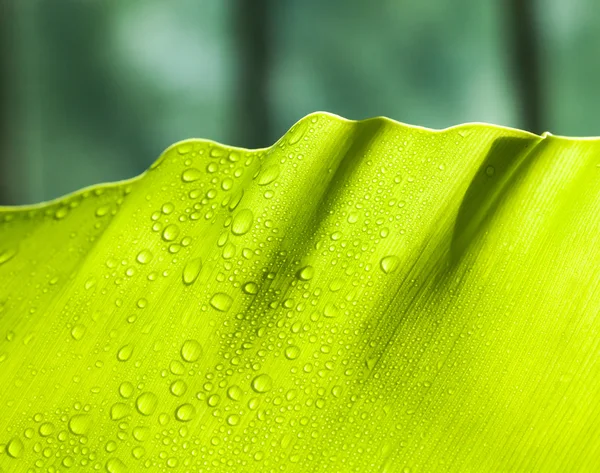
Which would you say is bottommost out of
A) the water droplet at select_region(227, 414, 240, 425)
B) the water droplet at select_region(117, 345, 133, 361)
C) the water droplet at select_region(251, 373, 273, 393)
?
the water droplet at select_region(227, 414, 240, 425)

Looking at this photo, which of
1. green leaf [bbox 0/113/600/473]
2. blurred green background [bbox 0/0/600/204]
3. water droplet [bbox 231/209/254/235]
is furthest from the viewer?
blurred green background [bbox 0/0/600/204]

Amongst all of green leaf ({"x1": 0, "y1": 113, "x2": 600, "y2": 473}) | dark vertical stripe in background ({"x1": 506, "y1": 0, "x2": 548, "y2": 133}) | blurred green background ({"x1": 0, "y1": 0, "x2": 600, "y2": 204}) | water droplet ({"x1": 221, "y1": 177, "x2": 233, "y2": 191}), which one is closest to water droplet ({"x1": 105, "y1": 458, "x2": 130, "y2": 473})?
green leaf ({"x1": 0, "y1": 113, "x2": 600, "y2": 473})


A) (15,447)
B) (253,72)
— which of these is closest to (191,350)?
(15,447)

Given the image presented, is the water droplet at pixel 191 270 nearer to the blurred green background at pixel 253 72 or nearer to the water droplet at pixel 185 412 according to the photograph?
the water droplet at pixel 185 412

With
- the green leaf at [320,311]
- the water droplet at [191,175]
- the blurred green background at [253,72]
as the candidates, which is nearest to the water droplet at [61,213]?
the green leaf at [320,311]

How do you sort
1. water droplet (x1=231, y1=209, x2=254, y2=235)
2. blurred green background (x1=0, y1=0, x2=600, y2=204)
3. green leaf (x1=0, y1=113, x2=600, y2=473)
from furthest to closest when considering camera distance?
1. blurred green background (x1=0, y1=0, x2=600, y2=204)
2. water droplet (x1=231, y1=209, x2=254, y2=235)
3. green leaf (x1=0, y1=113, x2=600, y2=473)

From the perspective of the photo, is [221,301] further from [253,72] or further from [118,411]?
[253,72]

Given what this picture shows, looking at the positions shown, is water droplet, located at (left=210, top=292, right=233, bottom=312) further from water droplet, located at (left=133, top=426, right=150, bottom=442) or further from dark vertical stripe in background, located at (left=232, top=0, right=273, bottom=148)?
dark vertical stripe in background, located at (left=232, top=0, right=273, bottom=148)
